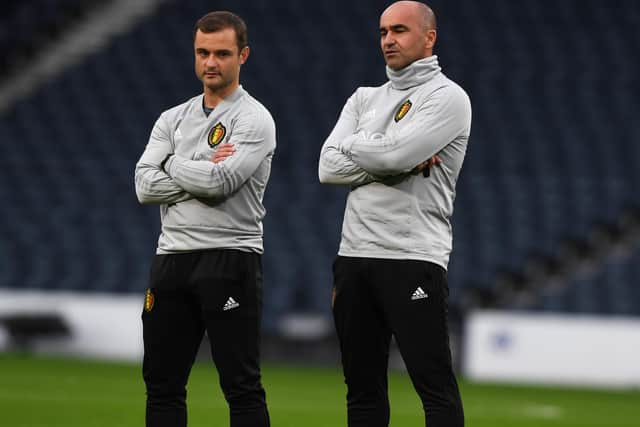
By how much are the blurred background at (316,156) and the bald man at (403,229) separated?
6778 mm

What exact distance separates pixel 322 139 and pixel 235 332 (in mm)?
10071

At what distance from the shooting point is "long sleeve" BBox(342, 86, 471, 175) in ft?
13.5

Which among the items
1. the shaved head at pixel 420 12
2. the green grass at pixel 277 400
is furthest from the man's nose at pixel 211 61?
the green grass at pixel 277 400

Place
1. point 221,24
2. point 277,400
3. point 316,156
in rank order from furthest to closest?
point 316,156 < point 277,400 < point 221,24

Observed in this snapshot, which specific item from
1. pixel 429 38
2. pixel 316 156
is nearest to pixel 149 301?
pixel 429 38

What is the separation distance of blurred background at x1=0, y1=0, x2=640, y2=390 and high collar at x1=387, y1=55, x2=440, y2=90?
6798 millimetres

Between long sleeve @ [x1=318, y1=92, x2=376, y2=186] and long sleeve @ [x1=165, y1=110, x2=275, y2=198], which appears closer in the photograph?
long sleeve @ [x1=165, y1=110, x2=275, y2=198]

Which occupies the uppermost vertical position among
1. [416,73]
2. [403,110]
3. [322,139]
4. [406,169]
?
[322,139]

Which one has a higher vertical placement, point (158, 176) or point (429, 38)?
point (429, 38)

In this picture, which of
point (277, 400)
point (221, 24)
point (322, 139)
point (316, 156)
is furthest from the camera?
point (322, 139)

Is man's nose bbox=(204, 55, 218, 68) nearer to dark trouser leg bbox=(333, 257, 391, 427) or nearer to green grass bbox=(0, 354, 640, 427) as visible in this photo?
dark trouser leg bbox=(333, 257, 391, 427)

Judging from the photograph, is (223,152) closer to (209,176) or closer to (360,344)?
(209,176)

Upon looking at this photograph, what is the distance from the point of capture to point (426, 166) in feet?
13.6

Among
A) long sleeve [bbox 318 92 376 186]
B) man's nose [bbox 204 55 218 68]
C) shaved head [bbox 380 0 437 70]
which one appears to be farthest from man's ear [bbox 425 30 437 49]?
man's nose [bbox 204 55 218 68]
